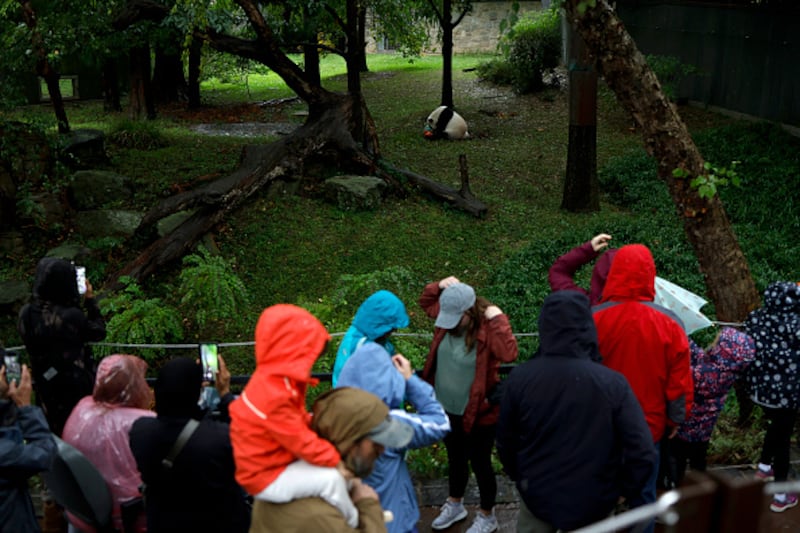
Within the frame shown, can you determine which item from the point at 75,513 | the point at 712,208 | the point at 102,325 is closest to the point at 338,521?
the point at 75,513

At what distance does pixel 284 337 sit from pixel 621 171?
461 inches

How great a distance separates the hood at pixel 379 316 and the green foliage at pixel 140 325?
443 cm

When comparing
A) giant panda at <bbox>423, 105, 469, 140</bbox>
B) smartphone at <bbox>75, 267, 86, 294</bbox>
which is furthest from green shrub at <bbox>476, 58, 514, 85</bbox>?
smartphone at <bbox>75, 267, 86, 294</bbox>

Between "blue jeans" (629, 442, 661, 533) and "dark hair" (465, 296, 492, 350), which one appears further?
"dark hair" (465, 296, 492, 350)

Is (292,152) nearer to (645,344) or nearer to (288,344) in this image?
(645,344)

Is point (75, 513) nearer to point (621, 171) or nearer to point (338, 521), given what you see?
point (338, 521)

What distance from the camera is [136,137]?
1581 cm

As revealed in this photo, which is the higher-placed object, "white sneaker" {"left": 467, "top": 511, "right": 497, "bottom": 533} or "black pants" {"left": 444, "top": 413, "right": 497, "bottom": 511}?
"black pants" {"left": 444, "top": 413, "right": 497, "bottom": 511}

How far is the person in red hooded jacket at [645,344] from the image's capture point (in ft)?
14.0

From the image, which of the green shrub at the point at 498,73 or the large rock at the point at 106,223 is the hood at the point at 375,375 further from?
the green shrub at the point at 498,73

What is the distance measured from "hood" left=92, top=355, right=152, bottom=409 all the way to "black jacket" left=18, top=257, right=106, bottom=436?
100 cm

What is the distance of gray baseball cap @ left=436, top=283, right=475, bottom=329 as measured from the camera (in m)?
4.46

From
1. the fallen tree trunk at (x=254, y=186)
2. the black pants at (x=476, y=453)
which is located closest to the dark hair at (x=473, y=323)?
the black pants at (x=476, y=453)

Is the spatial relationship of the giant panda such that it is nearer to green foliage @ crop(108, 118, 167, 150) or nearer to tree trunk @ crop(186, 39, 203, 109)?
green foliage @ crop(108, 118, 167, 150)
